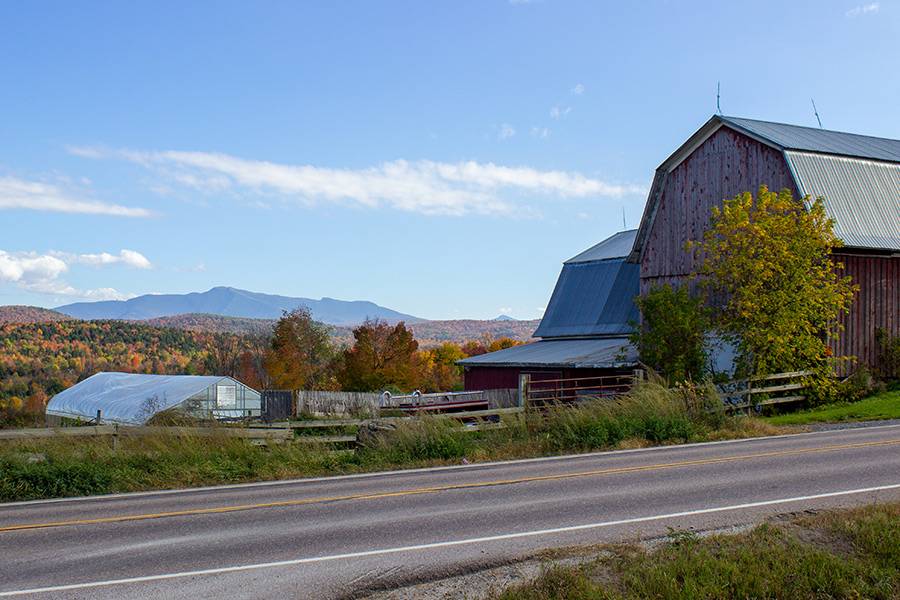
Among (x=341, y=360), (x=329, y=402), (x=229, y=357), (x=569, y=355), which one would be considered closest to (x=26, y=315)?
(x=229, y=357)

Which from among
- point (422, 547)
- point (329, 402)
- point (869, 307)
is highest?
point (869, 307)

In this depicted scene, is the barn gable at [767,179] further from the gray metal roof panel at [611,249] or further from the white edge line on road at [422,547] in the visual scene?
the white edge line on road at [422,547]

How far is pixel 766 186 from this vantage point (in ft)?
90.2

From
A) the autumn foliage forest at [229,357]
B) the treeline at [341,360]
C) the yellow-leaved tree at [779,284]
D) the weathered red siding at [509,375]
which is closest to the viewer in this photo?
the yellow-leaved tree at [779,284]

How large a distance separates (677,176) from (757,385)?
10129 mm

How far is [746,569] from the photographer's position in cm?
773

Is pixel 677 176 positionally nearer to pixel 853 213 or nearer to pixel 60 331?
pixel 853 213

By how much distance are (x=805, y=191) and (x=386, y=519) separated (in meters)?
21.0

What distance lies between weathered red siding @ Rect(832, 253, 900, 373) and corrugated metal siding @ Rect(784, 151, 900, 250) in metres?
0.73

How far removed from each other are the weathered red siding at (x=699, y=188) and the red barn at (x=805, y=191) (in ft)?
0.11

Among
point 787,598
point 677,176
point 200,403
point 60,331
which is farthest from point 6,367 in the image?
point 787,598

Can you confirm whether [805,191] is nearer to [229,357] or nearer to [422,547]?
[422,547]

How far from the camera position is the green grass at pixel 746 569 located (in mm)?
7367

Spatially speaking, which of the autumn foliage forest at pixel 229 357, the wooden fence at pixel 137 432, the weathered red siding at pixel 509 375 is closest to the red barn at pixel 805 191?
the weathered red siding at pixel 509 375
